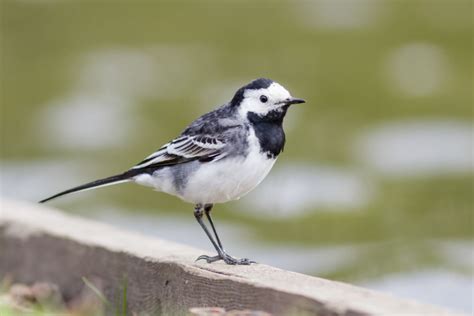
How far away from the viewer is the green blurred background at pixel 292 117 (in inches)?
379

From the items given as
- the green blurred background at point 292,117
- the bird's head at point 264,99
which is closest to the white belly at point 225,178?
the bird's head at point 264,99

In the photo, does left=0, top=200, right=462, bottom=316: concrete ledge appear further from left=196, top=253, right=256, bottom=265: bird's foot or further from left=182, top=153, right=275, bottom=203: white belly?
left=182, top=153, right=275, bottom=203: white belly

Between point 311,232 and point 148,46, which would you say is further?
point 148,46

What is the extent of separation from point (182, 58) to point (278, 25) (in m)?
1.83

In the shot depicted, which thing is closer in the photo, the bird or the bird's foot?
the bird's foot

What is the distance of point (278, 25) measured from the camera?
1581cm

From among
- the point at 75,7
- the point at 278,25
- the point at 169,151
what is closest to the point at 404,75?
the point at 278,25

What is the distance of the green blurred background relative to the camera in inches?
379

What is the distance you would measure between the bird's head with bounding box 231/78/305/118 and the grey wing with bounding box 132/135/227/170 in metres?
0.23

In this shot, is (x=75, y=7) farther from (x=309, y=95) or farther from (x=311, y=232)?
(x=311, y=232)

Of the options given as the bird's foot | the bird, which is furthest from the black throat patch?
the bird's foot

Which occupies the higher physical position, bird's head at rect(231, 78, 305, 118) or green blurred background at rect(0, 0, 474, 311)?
green blurred background at rect(0, 0, 474, 311)

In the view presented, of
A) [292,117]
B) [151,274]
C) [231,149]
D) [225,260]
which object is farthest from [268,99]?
[292,117]

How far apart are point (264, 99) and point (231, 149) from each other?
322 mm
